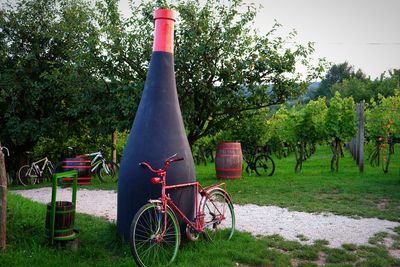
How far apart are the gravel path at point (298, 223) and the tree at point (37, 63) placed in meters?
5.76

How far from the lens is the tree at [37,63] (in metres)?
13.6

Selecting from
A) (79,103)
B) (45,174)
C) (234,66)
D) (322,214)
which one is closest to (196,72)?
(234,66)

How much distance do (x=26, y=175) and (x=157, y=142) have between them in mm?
11423

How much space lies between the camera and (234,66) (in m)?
11.9

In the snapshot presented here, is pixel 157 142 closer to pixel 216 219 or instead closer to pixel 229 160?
pixel 216 219

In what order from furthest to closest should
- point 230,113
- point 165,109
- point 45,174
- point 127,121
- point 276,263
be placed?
point 45,174
point 230,113
point 127,121
point 165,109
point 276,263

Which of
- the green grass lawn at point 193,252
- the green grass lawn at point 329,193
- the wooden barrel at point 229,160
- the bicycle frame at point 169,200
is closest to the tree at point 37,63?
the green grass lawn at point 329,193

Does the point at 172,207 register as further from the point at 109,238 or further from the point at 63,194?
the point at 63,194

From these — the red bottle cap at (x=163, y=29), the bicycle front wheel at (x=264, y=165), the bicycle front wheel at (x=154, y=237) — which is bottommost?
the bicycle front wheel at (x=154, y=237)

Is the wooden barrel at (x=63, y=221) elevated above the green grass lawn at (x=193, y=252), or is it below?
above

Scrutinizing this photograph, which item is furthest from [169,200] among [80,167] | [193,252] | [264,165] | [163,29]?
[264,165]

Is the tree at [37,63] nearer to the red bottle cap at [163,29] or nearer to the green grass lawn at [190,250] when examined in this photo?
the green grass lawn at [190,250]

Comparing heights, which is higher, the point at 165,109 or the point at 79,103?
the point at 79,103

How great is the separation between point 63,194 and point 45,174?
5.71m
